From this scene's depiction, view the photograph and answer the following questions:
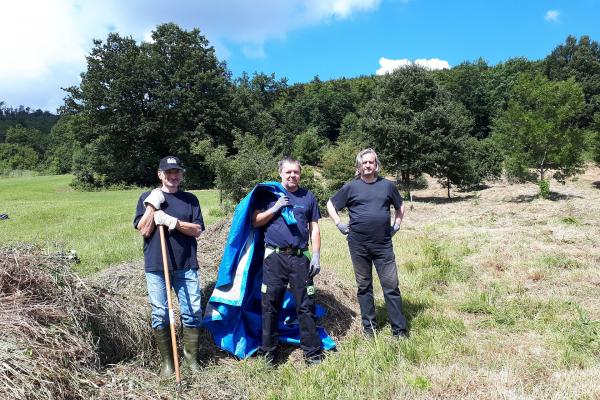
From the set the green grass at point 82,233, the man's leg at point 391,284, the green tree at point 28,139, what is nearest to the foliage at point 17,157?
the green tree at point 28,139

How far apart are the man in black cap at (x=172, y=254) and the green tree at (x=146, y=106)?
37.5 m

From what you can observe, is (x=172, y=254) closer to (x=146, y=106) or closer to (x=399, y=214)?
(x=399, y=214)

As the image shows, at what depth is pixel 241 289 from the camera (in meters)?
4.30

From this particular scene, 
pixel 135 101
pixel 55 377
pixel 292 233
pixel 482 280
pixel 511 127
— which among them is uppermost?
pixel 135 101

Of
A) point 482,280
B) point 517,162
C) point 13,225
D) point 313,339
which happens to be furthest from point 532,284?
point 517,162

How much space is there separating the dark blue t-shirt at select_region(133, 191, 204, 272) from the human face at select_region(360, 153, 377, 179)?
1903 millimetres

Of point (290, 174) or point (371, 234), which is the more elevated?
point (290, 174)

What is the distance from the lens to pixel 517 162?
67.1 ft

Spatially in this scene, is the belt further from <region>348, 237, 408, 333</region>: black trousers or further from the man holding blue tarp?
<region>348, 237, 408, 333</region>: black trousers

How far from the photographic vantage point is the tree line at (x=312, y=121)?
1970cm

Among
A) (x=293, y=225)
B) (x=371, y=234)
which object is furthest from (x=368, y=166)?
(x=293, y=225)

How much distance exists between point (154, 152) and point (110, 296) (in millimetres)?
42329

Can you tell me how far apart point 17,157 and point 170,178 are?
90919 millimetres

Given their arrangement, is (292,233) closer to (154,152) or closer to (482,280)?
(482,280)
